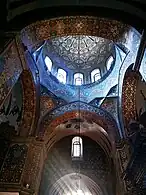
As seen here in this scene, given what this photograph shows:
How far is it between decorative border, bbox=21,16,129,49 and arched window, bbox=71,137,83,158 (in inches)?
285

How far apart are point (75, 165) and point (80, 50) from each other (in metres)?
5.63

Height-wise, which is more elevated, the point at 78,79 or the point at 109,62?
the point at 78,79

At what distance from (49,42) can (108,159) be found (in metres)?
6.23

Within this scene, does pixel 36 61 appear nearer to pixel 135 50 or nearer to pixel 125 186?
pixel 135 50

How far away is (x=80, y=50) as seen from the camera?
45.7 feet

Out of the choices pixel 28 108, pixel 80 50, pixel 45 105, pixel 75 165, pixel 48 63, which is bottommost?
pixel 75 165

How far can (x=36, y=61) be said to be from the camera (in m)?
11.2

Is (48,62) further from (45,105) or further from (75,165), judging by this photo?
(75,165)

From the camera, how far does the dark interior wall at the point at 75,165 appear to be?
13609 mm

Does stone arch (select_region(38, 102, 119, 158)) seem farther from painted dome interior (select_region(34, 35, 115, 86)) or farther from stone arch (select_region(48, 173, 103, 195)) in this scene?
stone arch (select_region(48, 173, 103, 195))

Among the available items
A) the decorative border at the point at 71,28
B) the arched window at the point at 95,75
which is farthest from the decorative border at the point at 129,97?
the arched window at the point at 95,75

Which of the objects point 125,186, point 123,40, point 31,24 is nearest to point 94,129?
point 125,186

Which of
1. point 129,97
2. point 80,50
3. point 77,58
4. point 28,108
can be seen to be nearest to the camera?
point 129,97

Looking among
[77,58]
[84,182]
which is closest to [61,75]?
[77,58]
